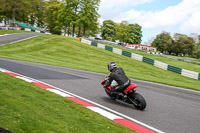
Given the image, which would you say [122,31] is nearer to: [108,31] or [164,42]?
[108,31]

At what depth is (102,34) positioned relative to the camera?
110188 millimetres

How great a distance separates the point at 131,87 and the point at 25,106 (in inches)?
136

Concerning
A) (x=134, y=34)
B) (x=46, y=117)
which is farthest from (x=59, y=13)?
(x=46, y=117)

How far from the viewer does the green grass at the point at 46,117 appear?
389 cm

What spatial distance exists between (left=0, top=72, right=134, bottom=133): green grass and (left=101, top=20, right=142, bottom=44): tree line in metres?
90.9

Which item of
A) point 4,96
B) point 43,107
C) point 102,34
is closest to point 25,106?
point 43,107

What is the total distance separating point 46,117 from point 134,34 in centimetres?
10244

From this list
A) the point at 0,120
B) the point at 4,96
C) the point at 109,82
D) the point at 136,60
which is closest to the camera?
the point at 0,120

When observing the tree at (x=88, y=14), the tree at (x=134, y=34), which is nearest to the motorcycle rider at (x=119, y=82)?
the tree at (x=88, y=14)

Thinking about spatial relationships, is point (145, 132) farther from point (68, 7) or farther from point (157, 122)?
point (68, 7)

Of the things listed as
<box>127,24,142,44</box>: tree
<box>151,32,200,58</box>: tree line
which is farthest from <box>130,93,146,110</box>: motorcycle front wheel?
<box>127,24,142,44</box>: tree

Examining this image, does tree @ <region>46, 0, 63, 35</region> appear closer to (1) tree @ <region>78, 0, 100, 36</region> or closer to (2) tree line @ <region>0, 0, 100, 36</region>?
(2) tree line @ <region>0, 0, 100, 36</region>

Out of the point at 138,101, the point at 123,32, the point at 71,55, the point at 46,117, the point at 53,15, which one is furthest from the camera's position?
the point at 123,32

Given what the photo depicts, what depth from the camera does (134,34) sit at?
104 m
